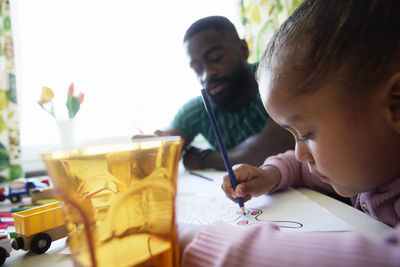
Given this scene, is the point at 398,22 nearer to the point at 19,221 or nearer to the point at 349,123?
the point at 349,123

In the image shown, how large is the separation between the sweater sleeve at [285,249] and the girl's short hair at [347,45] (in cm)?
17

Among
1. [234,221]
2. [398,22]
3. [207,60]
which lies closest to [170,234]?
[234,221]

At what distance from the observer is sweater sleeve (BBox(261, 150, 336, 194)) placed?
58 cm

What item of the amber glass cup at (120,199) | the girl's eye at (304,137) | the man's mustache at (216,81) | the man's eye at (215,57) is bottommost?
the amber glass cup at (120,199)

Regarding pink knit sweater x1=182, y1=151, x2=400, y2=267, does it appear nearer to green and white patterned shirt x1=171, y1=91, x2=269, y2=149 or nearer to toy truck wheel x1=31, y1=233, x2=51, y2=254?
toy truck wheel x1=31, y1=233, x2=51, y2=254

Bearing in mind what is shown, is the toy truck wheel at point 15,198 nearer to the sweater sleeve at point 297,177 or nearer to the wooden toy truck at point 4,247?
the wooden toy truck at point 4,247

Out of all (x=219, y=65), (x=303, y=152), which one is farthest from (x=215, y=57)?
(x=303, y=152)

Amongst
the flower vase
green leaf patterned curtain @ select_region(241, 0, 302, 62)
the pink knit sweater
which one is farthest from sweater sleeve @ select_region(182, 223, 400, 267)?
green leaf patterned curtain @ select_region(241, 0, 302, 62)

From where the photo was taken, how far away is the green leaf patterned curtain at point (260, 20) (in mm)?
1599

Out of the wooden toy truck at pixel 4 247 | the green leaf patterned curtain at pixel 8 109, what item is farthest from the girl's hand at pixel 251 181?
the green leaf patterned curtain at pixel 8 109

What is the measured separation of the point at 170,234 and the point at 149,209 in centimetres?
3

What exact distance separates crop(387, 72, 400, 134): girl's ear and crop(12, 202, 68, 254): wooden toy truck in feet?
1.35

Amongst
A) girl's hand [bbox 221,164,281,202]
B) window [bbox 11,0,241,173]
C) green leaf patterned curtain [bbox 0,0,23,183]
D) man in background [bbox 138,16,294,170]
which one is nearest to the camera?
girl's hand [bbox 221,164,281,202]

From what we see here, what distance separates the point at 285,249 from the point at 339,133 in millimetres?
178
